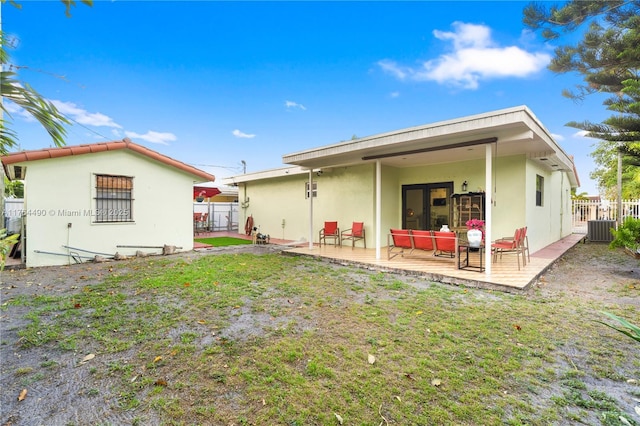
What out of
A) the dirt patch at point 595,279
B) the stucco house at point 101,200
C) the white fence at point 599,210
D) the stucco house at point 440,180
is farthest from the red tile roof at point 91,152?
the white fence at point 599,210

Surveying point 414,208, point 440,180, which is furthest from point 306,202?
point 440,180

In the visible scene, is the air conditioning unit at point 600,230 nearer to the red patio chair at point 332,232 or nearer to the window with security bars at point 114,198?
the red patio chair at point 332,232

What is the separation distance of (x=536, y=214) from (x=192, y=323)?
9607mm

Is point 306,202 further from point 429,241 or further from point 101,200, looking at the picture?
point 101,200

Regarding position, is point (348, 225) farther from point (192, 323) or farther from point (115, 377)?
point (115, 377)

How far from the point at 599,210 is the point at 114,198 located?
2330 centimetres

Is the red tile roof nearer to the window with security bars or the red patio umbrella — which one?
the window with security bars

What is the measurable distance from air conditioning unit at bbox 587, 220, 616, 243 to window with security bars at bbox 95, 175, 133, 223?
1706 centimetres

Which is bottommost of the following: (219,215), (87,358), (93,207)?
(87,358)

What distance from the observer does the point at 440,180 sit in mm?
9219

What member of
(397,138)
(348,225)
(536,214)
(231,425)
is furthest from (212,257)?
(536,214)

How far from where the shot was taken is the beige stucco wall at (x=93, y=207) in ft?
22.7

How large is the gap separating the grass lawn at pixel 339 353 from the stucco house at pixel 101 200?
11.2 ft

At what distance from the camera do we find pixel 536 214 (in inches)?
341
